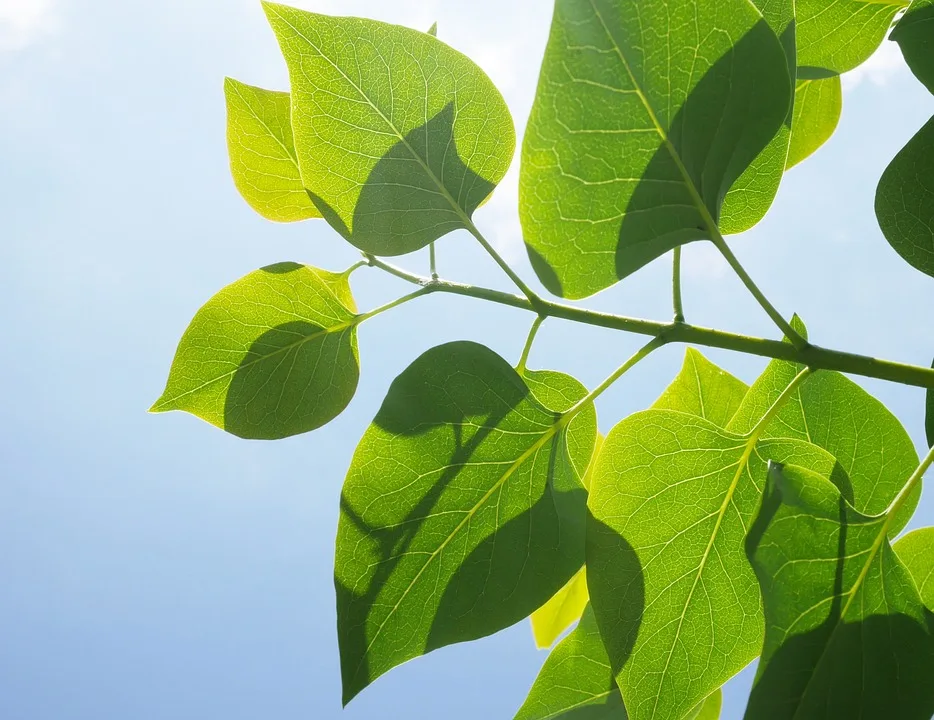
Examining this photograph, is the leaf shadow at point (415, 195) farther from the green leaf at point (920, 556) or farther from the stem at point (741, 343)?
the green leaf at point (920, 556)

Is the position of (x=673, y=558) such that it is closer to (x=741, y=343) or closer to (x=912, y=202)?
(x=741, y=343)

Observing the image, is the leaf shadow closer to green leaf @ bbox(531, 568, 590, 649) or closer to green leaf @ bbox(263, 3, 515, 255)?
green leaf @ bbox(263, 3, 515, 255)

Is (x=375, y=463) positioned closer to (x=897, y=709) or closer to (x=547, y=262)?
(x=547, y=262)

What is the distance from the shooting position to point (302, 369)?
2.19 ft

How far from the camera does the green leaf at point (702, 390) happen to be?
724 millimetres

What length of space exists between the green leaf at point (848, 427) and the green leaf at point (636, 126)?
0.19m

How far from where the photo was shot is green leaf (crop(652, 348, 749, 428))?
0.72 meters

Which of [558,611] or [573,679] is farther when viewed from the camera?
[558,611]

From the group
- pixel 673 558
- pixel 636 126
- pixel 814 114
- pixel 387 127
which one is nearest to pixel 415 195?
pixel 387 127

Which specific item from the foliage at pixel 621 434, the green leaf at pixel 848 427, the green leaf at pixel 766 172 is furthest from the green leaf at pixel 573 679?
the green leaf at pixel 766 172

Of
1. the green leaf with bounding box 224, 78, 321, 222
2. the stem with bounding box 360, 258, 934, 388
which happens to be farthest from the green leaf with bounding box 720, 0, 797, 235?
the green leaf with bounding box 224, 78, 321, 222

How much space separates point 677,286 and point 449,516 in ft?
0.72

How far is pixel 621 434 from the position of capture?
54 cm

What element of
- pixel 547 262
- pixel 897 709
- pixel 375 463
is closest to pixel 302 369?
pixel 375 463
